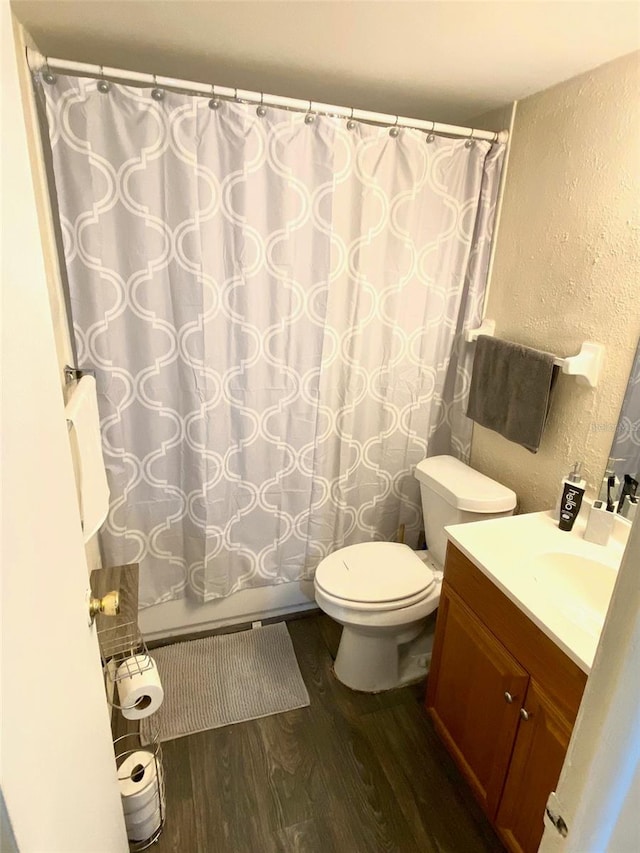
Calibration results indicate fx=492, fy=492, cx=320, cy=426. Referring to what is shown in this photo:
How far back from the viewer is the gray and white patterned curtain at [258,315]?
154 cm

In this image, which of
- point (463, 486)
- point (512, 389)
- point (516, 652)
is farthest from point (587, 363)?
point (516, 652)

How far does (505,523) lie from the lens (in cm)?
156

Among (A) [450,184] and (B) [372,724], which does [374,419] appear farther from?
(B) [372,724]

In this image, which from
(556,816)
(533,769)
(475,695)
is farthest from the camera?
(475,695)

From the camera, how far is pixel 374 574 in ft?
6.08

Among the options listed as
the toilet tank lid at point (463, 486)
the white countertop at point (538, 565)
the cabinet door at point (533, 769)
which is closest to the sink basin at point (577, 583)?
the white countertop at point (538, 565)

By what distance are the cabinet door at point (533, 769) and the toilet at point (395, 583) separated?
56 centimetres

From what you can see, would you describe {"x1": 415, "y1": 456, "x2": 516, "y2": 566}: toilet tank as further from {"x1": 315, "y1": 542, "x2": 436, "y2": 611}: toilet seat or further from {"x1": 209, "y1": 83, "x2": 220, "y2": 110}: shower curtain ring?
{"x1": 209, "y1": 83, "x2": 220, "y2": 110}: shower curtain ring

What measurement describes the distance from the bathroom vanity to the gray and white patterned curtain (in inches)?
27.7

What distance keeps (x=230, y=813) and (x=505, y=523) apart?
1.22 metres

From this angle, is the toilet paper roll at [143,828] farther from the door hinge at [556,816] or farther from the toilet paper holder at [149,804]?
the door hinge at [556,816]

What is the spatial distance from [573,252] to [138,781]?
6.74 feet

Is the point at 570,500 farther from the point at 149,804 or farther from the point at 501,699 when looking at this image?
the point at 149,804

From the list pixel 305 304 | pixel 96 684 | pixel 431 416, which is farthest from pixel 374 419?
pixel 96 684
